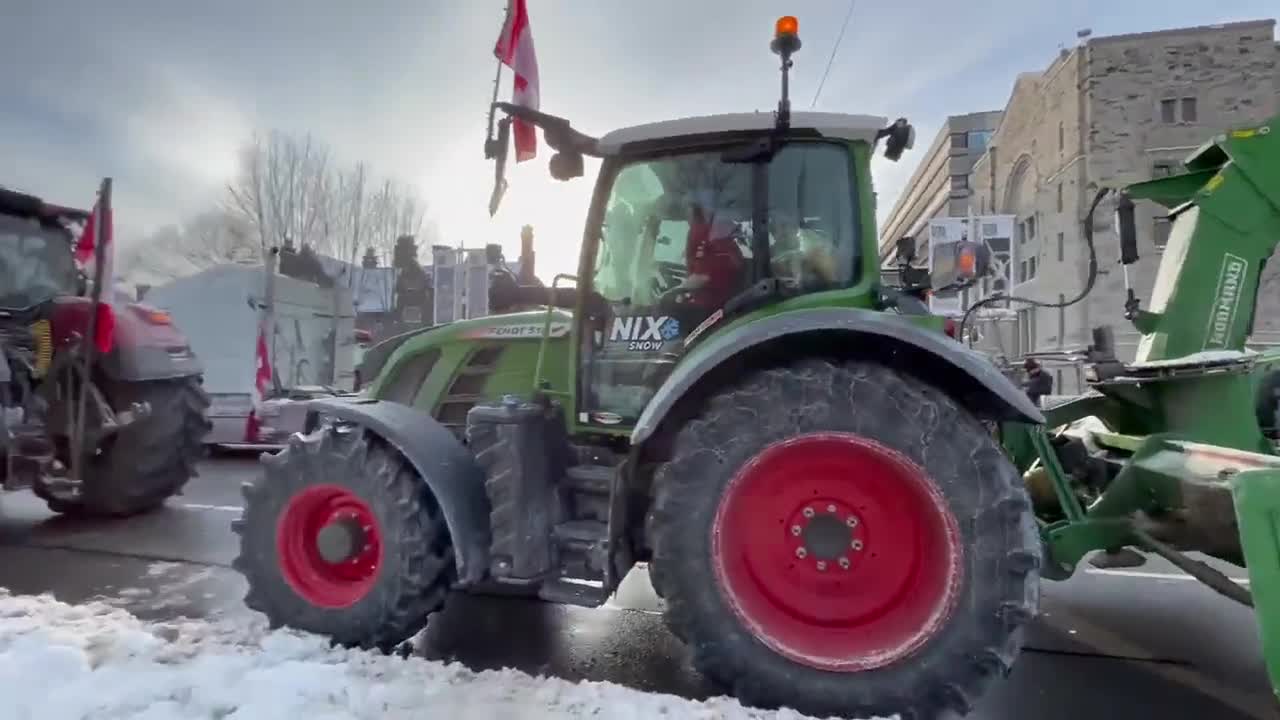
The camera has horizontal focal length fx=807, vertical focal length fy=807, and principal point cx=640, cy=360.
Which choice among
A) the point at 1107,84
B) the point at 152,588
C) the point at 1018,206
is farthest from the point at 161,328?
the point at 1018,206

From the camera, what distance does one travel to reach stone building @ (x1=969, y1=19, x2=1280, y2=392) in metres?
22.7

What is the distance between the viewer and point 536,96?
4.06m

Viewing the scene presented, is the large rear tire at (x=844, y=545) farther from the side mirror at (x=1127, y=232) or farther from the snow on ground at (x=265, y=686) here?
the side mirror at (x=1127, y=232)

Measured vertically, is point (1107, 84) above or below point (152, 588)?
above

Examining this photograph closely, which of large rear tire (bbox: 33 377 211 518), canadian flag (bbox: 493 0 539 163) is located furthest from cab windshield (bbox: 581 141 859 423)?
large rear tire (bbox: 33 377 211 518)

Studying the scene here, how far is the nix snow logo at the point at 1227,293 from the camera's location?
14.4 ft

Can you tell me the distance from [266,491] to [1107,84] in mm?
27064

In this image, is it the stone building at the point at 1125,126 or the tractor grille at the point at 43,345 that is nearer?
the tractor grille at the point at 43,345

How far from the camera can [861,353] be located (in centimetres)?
299

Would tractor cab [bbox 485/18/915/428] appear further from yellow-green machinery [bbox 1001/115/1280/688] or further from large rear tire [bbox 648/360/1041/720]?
yellow-green machinery [bbox 1001/115/1280/688]

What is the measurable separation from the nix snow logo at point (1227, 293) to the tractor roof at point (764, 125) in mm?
2507

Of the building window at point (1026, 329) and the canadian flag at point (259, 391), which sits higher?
the building window at point (1026, 329)

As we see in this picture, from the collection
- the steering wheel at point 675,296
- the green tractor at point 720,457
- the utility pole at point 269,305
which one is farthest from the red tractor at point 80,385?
the utility pole at point 269,305

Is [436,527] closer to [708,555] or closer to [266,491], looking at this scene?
[266,491]
